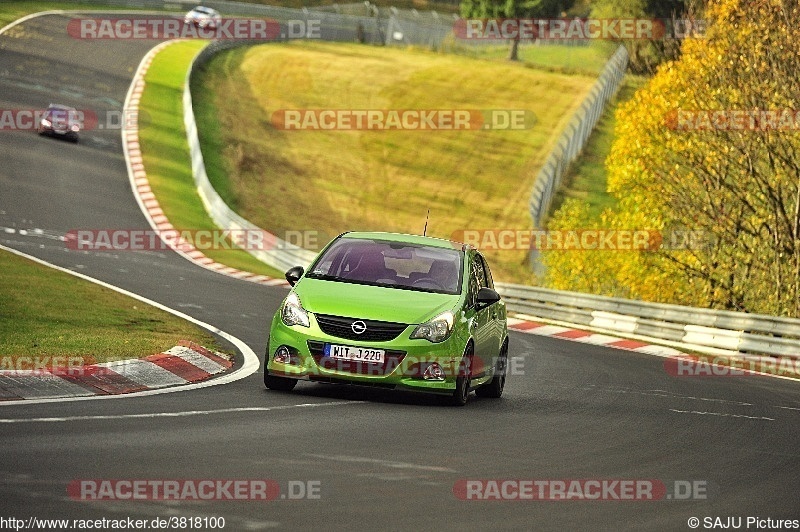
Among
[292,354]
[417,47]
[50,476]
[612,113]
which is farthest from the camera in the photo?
[417,47]

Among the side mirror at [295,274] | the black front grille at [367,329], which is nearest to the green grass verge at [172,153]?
the side mirror at [295,274]

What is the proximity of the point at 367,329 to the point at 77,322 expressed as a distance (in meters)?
5.08

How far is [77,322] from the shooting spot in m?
16.8

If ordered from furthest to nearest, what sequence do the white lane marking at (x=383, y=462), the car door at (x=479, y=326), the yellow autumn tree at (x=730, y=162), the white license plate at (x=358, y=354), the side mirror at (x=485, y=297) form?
the yellow autumn tree at (x=730, y=162) < the side mirror at (x=485, y=297) < the car door at (x=479, y=326) < the white license plate at (x=358, y=354) < the white lane marking at (x=383, y=462)

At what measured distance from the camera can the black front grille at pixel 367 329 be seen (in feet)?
43.1

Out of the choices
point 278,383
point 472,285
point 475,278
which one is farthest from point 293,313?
point 475,278

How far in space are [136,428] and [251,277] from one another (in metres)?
24.4

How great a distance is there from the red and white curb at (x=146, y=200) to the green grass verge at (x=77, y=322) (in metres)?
11.9

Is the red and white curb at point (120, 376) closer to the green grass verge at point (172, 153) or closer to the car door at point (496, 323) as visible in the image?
the car door at point (496, 323)

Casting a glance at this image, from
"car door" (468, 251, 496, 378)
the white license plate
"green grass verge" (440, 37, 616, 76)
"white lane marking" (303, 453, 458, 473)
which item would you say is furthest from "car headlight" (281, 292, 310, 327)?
"green grass verge" (440, 37, 616, 76)

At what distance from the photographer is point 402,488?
877cm

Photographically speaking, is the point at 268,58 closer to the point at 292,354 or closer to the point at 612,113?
the point at 612,113

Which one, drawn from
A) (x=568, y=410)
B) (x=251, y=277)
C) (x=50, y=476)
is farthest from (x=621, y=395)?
(x=251, y=277)

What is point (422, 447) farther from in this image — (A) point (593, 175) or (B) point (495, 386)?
(A) point (593, 175)
